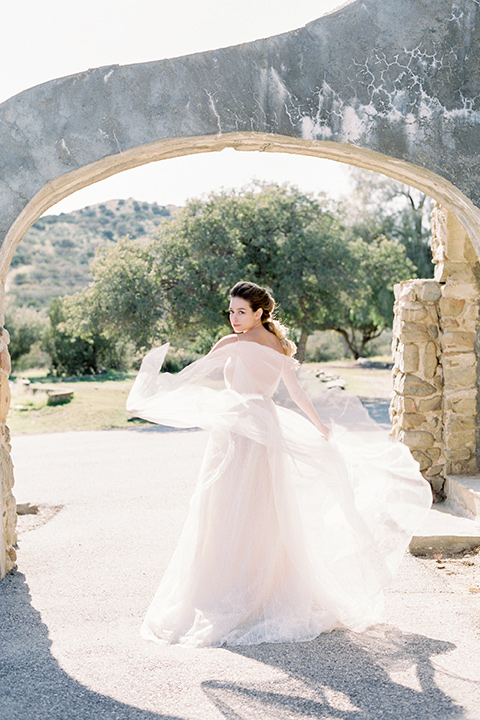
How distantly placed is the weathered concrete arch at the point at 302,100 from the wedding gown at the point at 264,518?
129 centimetres

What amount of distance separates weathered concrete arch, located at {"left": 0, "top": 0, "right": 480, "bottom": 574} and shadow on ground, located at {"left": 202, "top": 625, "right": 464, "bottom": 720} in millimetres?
2434

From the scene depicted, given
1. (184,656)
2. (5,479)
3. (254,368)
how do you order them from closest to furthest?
1. (184,656)
2. (254,368)
3. (5,479)

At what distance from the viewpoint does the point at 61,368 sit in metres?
20.1

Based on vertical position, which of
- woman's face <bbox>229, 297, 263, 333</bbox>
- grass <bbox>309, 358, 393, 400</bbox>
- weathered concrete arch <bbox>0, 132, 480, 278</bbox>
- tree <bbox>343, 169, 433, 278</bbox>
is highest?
tree <bbox>343, 169, 433, 278</bbox>

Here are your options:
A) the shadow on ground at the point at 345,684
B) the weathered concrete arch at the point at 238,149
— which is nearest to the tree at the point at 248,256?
the weathered concrete arch at the point at 238,149

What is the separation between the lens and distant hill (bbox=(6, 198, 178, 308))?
3256 cm

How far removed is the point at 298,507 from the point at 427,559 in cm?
169

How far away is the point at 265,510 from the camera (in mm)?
3578

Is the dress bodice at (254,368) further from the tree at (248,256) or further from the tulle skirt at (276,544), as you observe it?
the tree at (248,256)

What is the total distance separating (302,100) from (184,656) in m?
3.02

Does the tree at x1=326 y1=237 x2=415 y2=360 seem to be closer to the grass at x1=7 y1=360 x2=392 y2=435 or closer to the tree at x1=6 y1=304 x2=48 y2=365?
the grass at x1=7 y1=360 x2=392 y2=435

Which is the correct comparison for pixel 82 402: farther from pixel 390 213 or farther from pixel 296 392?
pixel 390 213

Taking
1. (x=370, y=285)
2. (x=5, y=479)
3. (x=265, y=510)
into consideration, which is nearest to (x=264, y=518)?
(x=265, y=510)

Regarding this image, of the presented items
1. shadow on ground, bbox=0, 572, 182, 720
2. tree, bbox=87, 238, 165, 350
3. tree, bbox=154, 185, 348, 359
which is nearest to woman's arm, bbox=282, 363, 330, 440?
shadow on ground, bbox=0, 572, 182, 720
